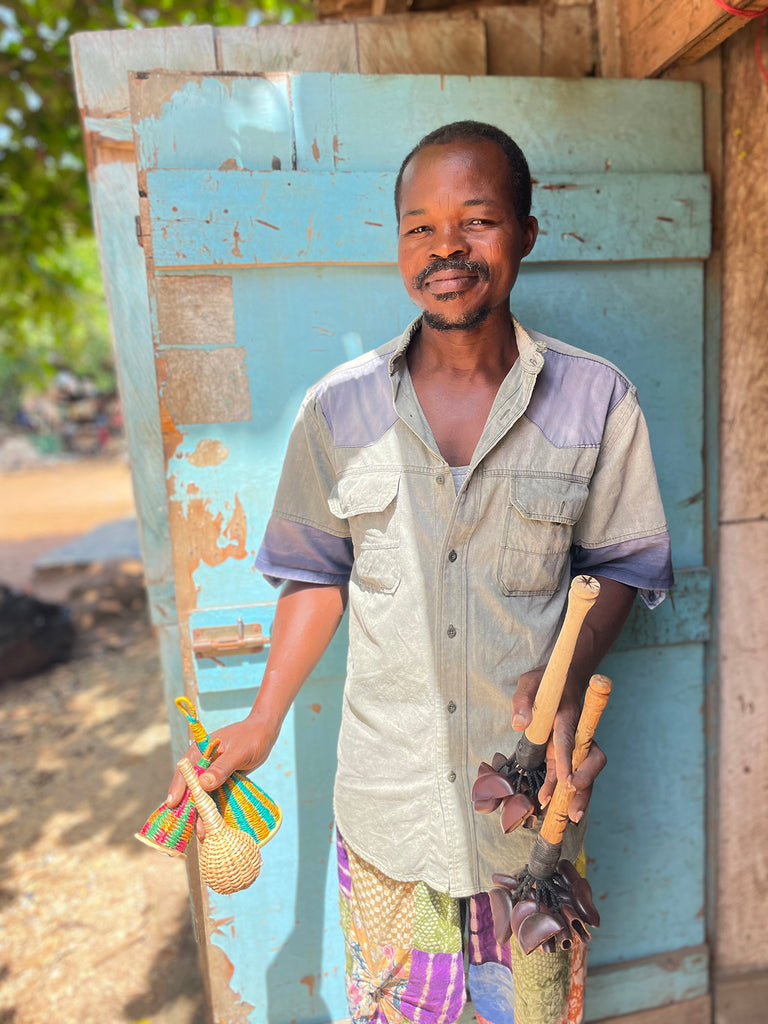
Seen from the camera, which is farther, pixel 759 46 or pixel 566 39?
pixel 566 39

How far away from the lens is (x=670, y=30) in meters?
1.72

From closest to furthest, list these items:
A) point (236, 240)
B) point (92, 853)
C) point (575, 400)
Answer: point (575, 400) → point (236, 240) → point (92, 853)

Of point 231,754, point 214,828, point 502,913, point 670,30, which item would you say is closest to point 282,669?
point 231,754

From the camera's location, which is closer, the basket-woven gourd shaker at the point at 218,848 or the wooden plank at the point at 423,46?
the basket-woven gourd shaker at the point at 218,848

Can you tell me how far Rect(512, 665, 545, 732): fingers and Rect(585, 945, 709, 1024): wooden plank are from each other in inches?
50.8

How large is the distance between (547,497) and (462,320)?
349mm

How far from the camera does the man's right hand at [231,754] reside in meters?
1.22

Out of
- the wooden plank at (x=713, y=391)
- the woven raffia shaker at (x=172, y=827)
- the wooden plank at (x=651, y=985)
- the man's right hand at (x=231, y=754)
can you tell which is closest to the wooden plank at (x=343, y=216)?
the wooden plank at (x=713, y=391)

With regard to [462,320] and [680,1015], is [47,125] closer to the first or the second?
[462,320]

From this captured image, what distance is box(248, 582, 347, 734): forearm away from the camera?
4.68ft

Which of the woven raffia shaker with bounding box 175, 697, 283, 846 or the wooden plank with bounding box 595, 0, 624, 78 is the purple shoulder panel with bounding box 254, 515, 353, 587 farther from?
the wooden plank with bounding box 595, 0, 624, 78

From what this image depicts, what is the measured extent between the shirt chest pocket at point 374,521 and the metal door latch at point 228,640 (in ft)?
1.40

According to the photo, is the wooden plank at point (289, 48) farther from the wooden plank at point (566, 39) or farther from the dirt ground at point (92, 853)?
the dirt ground at point (92, 853)

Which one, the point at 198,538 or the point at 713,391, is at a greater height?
the point at 713,391
